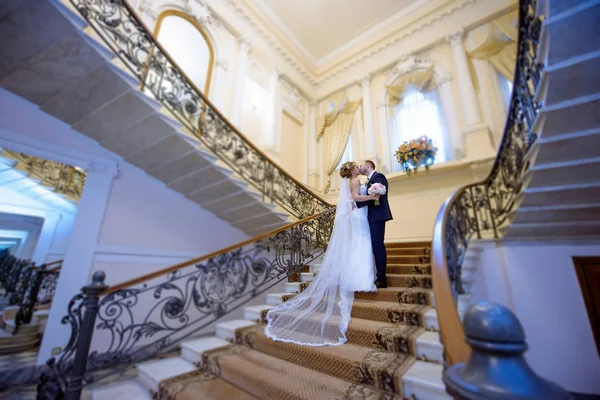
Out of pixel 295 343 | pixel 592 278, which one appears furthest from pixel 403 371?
pixel 592 278

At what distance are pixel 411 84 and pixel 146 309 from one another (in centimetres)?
831

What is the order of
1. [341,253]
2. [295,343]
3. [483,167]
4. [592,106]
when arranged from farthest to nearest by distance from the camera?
[483,167]
[341,253]
[295,343]
[592,106]

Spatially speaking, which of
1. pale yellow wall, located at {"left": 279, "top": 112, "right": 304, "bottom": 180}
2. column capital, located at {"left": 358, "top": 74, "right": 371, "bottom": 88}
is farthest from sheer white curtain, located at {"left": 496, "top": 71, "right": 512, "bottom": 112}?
pale yellow wall, located at {"left": 279, "top": 112, "right": 304, "bottom": 180}

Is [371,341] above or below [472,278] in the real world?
below

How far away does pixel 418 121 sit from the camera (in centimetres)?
712

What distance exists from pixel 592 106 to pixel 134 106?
4537 millimetres

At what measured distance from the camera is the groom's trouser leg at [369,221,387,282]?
295 cm

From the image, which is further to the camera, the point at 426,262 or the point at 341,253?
the point at 426,262

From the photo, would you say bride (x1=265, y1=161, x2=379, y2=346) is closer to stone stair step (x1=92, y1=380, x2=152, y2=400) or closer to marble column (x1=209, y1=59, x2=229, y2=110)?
stone stair step (x1=92, y1=380, x2=152, y2=400)

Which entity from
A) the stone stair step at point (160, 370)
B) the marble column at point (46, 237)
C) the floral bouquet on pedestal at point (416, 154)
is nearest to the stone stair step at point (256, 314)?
the stone stair step at point (160, 370)

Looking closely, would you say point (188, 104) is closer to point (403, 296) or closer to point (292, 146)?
point (403, 296)

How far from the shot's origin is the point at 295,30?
28.4 feet

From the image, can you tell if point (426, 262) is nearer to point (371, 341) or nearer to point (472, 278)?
point (472, 278)

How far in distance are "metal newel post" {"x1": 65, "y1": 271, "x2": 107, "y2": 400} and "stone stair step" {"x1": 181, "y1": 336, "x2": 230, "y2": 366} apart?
2.89 feet
